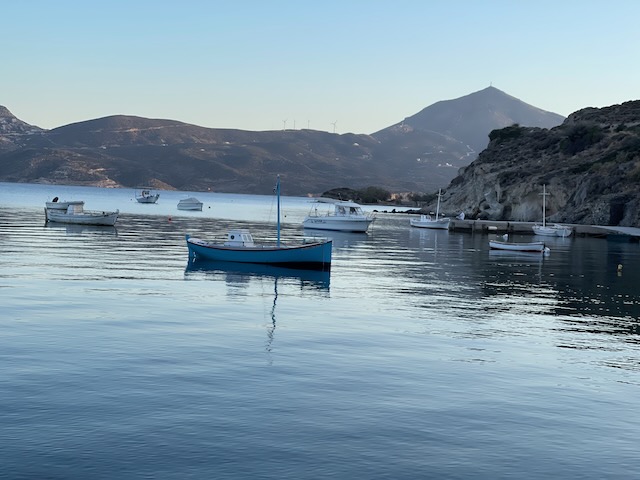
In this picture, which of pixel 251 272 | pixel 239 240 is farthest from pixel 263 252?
pixel 239 240

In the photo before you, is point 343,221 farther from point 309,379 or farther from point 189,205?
point 309,379

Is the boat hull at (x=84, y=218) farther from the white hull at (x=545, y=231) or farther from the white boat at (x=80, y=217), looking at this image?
the white hull at (x=545, y=231)

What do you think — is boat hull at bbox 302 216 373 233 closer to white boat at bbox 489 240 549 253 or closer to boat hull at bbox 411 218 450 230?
boat hull at bbox 411 218 450 230

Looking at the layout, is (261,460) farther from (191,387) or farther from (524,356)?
(524,356)

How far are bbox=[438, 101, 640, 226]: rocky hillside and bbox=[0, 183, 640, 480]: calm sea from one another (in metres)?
96.2

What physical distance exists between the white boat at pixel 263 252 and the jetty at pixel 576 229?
66088 millimetres

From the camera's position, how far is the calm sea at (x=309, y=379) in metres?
16.2

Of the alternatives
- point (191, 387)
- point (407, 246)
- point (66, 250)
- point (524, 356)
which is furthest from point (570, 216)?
point (191, 387)

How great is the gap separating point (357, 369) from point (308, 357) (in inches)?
86.0

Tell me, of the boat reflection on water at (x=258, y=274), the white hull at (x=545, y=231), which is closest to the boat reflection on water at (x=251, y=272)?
the boat reflection on water at (x=258, y=274)

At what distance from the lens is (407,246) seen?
87.4 meters

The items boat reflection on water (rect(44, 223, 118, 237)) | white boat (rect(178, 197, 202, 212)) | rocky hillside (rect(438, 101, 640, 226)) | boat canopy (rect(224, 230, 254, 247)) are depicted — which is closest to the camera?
boat canopy (rect(224, 230, 254, 247))

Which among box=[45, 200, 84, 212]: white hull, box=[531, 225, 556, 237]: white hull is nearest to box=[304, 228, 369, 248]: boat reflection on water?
box=[531, 225, 556, 237]: white hull

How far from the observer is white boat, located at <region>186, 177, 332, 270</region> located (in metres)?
54.9
